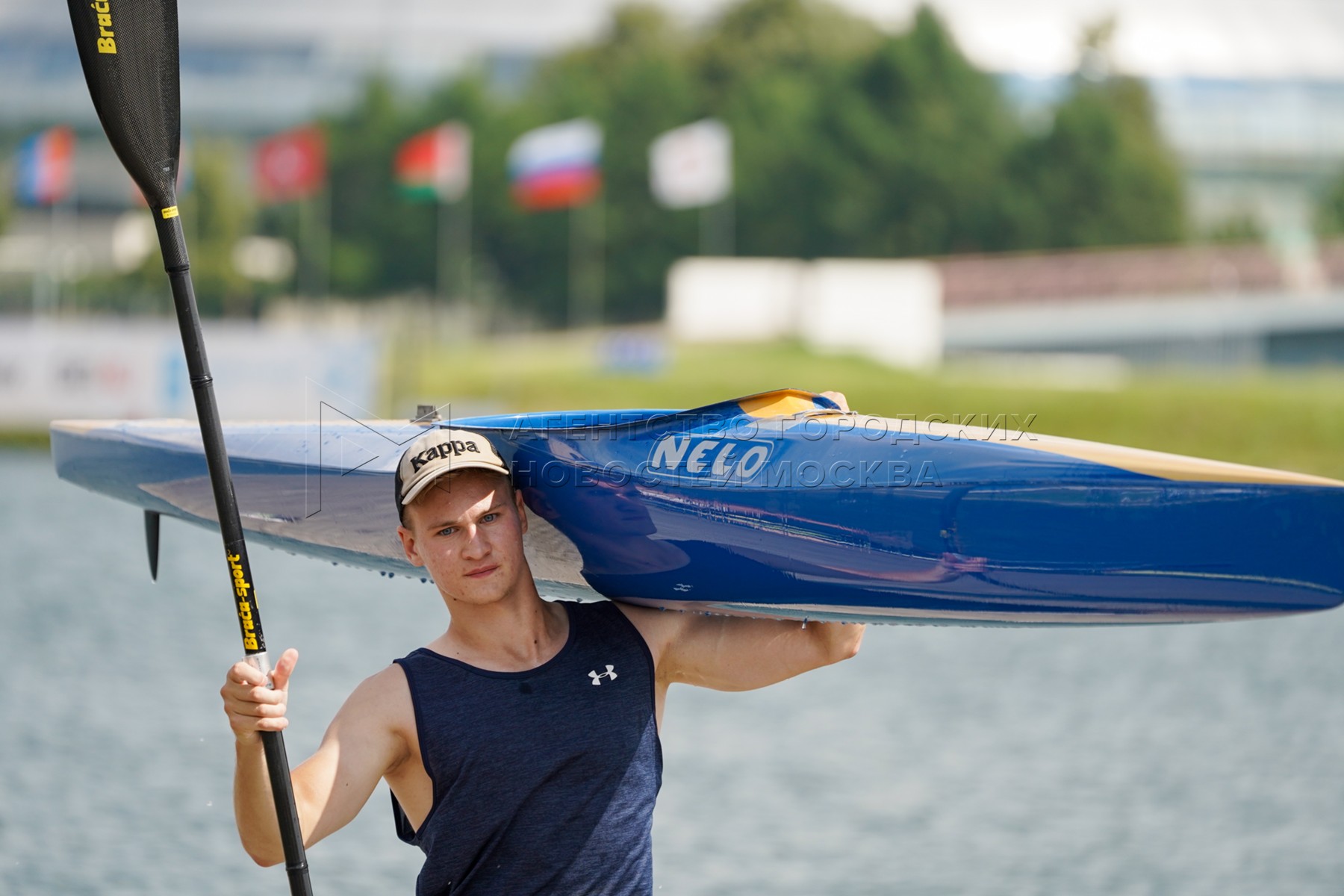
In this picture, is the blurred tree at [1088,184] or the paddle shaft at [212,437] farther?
the blurred tree at [1088,184]

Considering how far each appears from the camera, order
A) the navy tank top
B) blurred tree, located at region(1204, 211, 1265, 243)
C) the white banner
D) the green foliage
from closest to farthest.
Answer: the navy tank top < the white banner < the green foliage < blurred tree, located at region(1204, 211, 1265, 243)

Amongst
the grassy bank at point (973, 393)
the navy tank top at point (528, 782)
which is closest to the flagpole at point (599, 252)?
the grassy bank at point (973, 393)

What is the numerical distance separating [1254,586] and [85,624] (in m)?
11.8

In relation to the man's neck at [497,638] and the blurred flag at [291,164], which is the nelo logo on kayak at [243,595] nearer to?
the man's neck at [497,638]

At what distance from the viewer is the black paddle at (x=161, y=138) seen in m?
3.26

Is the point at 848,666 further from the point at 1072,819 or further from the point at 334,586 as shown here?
the point at 334,586

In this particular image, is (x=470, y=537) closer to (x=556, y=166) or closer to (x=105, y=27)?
(x=105, y=27)

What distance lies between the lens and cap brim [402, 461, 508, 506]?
304 cm

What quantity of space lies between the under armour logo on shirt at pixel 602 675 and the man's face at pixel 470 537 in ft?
0.75

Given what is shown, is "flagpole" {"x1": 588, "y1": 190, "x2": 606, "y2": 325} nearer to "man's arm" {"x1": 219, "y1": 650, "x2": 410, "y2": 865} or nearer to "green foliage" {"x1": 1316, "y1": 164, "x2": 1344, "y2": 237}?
"green foliage" {"x1": 1316, "y1": 164, "x2": 1344, "y2": 237}

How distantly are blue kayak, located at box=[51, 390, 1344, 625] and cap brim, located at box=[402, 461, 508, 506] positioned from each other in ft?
2.21

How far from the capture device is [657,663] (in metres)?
3.28

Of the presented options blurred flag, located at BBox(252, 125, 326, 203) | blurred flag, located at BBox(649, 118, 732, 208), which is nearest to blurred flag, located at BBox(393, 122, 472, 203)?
blurred flag, located at BBox(252, 125, 326, 203)

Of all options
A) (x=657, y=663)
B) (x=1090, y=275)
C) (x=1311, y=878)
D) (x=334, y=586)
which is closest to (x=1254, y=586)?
(x=657, y=663)
